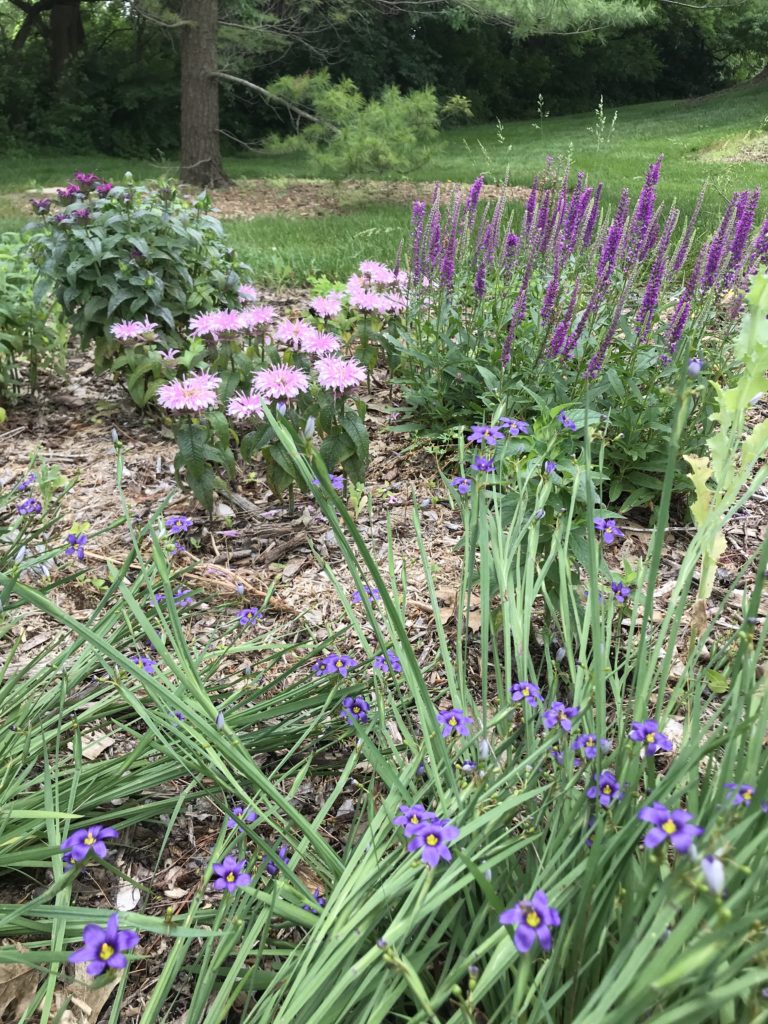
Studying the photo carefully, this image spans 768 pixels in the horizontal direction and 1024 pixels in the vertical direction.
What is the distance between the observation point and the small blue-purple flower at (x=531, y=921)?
63cm

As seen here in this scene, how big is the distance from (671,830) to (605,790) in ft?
0.92

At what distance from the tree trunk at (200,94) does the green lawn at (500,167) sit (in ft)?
1.60

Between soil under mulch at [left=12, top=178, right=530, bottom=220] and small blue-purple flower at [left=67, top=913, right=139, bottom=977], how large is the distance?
710cm

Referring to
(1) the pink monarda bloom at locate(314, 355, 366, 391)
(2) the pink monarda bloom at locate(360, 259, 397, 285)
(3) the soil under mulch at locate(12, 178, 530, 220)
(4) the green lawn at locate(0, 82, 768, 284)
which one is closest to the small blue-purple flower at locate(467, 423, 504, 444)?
(1) the pink monarda bloom at locate(314, 355, 366, 391)

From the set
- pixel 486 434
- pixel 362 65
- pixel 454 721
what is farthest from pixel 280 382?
pixel 362 65

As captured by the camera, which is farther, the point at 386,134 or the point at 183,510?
the point at 386,134

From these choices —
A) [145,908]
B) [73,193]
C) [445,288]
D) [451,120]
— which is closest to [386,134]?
[73,193]

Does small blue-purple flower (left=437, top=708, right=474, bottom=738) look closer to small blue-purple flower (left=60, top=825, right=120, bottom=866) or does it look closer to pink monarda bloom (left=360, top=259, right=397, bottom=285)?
small blue-purple flower (left=60, top=825, right=120, bottom=866)

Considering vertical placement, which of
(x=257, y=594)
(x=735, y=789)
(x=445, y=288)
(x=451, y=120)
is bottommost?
(x=257, y=594)

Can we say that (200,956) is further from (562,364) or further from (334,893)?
(562,364)

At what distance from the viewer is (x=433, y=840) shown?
2.57ft

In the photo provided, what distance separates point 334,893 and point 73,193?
310cm

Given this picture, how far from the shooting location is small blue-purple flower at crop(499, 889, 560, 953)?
627 mm

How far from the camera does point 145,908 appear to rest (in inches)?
47.3
